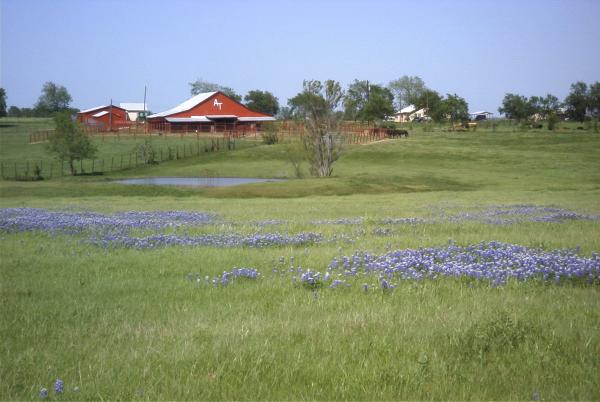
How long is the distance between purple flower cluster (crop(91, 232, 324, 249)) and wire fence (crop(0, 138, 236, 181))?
44619 mm

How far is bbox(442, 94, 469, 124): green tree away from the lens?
13962cm

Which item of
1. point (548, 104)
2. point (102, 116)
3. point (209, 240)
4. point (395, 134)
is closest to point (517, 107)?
point (548, 104)

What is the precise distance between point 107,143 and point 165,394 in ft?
316

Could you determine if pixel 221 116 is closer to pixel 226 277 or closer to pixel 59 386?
pixel 226 277

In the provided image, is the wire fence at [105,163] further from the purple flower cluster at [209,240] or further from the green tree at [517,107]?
the green tree at [517,107]

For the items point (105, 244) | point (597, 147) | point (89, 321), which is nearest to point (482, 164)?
point (597, 147)

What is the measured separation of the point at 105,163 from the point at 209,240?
65777 mm

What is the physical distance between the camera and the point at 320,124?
5553cm

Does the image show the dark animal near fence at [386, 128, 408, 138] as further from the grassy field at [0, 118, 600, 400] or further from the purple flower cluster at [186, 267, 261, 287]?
the purple flower cluster at [186, 267, 261, 287]

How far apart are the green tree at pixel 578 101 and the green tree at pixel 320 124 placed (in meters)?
95.6

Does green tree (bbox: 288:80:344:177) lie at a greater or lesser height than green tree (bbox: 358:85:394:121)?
lesser

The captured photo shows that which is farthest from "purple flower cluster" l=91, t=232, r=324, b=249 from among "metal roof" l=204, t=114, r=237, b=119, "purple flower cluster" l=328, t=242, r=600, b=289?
"metal roof" l=204, t=114, r=237, b=119

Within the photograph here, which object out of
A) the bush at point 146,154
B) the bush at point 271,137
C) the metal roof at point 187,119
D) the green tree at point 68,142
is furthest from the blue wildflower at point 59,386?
the metal roof at point 187,119

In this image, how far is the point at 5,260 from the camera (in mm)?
10570
